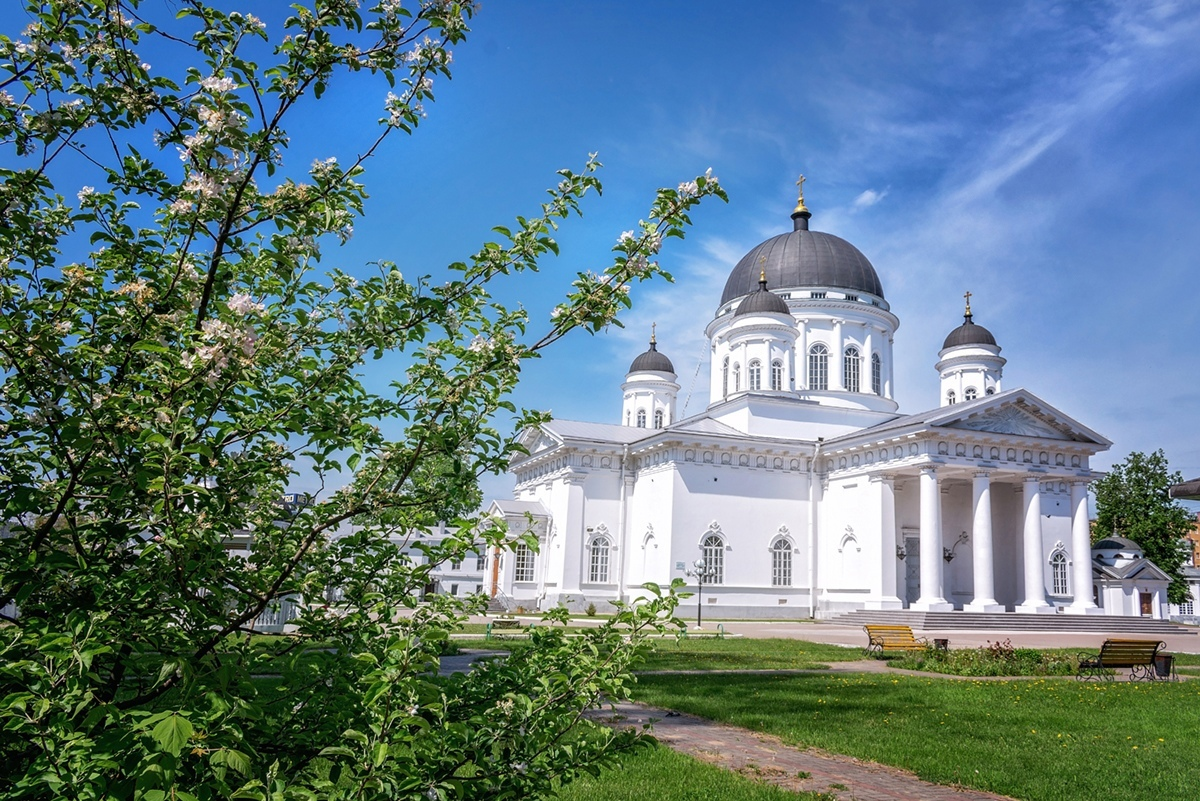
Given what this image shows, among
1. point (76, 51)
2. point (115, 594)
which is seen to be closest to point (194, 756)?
point (115, 594)

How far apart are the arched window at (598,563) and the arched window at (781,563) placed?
7.02 m

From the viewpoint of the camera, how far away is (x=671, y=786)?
645 cm

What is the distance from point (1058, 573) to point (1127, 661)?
23279mm

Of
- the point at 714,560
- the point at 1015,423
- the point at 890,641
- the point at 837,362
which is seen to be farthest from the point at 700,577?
the point at 837,362

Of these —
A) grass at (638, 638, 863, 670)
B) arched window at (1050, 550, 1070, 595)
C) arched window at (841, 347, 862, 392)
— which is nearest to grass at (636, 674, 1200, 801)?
grass at (638, 638, 863, 670)

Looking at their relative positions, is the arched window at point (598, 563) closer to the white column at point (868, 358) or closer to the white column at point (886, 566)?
the white column at point (886, 566)

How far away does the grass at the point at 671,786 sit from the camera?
20.0 feet

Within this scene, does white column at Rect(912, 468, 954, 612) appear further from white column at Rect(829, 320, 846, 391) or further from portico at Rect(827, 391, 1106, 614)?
white column at Rect(829, 320, 846, 391)

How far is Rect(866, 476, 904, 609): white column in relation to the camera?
31987mm

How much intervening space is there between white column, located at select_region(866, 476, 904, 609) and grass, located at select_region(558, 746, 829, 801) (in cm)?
2710

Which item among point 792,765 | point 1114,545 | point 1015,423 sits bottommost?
point 792,765

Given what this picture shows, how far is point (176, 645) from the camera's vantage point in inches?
104

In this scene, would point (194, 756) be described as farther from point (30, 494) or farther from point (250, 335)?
point (250, 335)

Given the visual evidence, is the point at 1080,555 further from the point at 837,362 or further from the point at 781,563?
the point at 837,362
